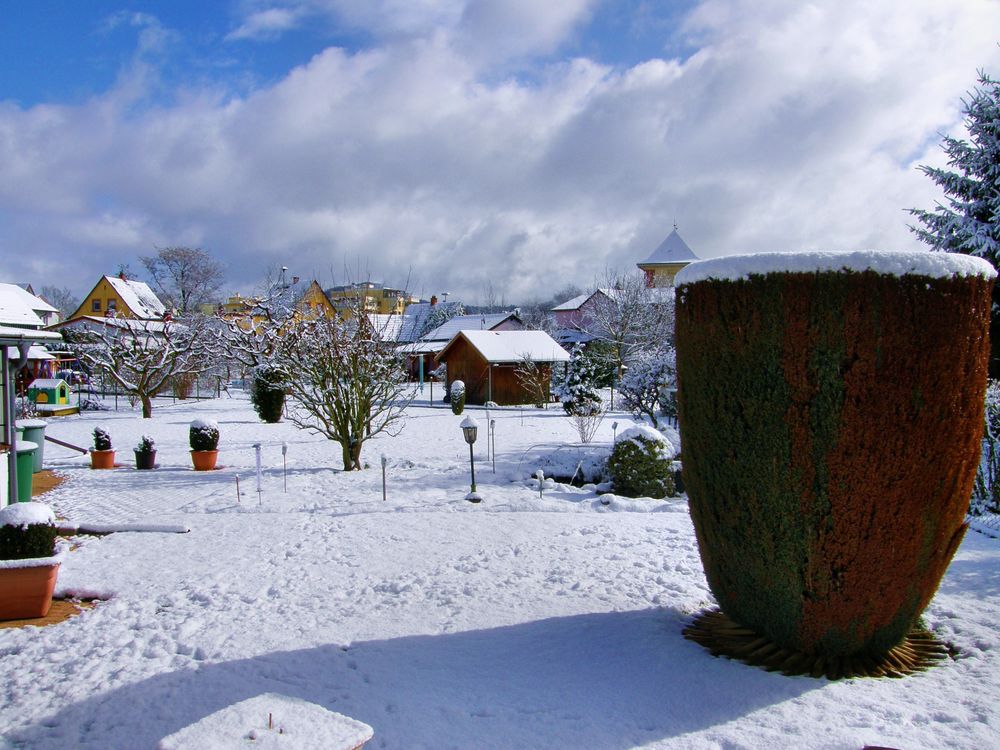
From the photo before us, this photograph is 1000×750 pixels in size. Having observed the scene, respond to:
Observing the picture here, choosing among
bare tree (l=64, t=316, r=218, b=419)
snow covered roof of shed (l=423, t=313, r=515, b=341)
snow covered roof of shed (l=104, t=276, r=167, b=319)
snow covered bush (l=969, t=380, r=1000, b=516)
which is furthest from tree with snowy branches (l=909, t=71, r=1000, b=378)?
snow covered roof of shed (l=104, t=276, r=167, b=319)

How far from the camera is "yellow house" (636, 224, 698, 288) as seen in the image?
4684 centimetres

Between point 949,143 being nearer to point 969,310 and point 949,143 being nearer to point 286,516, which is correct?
point 969,310

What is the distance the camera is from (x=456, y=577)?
22.2 ft

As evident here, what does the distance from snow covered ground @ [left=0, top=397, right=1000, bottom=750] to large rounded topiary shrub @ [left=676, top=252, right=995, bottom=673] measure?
532mm

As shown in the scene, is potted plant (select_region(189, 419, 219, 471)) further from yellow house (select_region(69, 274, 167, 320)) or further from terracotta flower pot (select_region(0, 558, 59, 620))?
yellow house (select_region(69, 274, 167, 320))

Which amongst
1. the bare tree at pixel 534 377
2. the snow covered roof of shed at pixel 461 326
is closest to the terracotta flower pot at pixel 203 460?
the bare tree at pixel 534 377

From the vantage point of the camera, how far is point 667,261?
51.9 m

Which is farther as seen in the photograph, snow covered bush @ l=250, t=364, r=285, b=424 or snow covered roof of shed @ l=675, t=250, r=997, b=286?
snow covered bush @ l=250, t=364, r=285, b=424

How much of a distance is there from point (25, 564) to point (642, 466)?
8.69 meters

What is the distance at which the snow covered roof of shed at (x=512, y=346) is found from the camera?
107 ft

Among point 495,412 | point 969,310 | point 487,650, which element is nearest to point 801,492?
point 969,310

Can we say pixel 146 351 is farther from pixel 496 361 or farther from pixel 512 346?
pixel 512 346

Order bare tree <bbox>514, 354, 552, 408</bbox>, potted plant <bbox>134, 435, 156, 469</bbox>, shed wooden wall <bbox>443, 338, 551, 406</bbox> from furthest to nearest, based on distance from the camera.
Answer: shed wooden wall <bbox>443, 338, 551, 406</bbox> < bare tree <bbox>514, 354, 552, 408</bbox> < potted plant <bbox>134, 435, 156, 469</bbox>

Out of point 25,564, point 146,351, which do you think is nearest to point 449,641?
point 25,564
